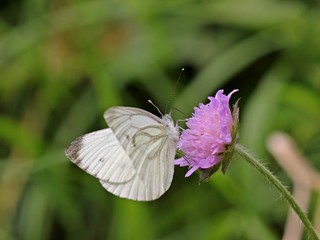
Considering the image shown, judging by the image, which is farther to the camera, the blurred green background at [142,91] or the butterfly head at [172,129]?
the blurred green background at [142,91]

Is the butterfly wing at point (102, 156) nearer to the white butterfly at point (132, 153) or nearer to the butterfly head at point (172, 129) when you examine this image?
the white butterfly at point (132, 153)

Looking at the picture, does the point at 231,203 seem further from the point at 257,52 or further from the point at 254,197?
the point at 257,52

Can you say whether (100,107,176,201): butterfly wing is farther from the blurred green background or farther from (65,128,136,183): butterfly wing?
the blurred green background

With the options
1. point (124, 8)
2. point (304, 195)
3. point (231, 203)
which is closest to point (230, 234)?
point (231, 203)

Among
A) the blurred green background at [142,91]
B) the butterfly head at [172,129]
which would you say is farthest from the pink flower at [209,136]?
Result: the blurred green background at [142,91]

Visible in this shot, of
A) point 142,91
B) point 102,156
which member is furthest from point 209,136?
point 142,91

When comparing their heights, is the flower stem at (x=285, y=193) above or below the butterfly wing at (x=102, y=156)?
below

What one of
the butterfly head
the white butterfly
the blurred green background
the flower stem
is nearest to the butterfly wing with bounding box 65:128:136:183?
the white butterfly
